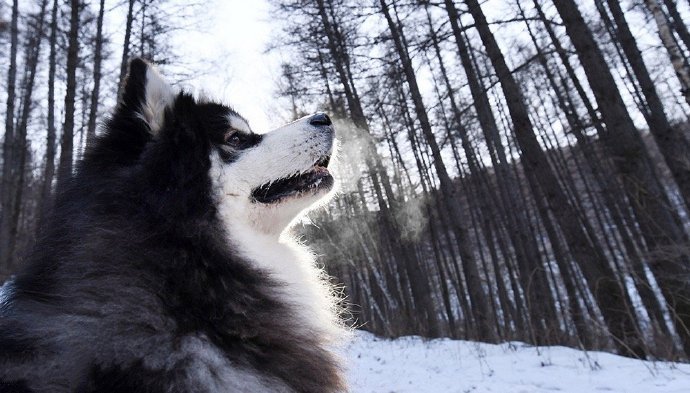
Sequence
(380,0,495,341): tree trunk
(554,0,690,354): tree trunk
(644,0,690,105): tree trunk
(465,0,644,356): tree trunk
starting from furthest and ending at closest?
1. (380,0,495,341): tree trunk
2. (465,0,644,356): tree trunk
3. (644,0,690,105): tree trunk
4. (554,0,690,354): tree trunk

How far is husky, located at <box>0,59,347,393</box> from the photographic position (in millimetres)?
1610

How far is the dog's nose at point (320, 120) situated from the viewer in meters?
2.81

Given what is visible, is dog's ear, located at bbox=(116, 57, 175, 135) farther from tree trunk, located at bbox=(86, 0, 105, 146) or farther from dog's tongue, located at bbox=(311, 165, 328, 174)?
tree trunk, located at bbox=(86, 0, 105, 146)

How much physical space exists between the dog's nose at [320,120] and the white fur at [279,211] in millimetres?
60

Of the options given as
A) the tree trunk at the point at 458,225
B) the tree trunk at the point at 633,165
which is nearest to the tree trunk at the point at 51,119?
the tree trunk at the point at 458,225

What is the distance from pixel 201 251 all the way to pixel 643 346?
6.76m

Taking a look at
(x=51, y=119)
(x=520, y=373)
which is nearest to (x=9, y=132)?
(x=51, y=119)

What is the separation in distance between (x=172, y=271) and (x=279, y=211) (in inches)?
32.0

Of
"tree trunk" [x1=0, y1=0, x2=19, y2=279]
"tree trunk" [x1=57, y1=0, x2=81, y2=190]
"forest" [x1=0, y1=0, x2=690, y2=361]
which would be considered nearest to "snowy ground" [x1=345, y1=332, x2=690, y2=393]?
"forest" [x1=0, y1=0, x2=690, y2=361]

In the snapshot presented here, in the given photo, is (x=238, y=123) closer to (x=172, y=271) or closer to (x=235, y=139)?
(x=235, y=139)

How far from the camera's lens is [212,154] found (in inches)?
91.2

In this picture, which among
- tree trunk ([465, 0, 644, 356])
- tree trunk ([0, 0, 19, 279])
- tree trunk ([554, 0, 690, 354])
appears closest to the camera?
tree trunk ([554, 0, 690, 354])

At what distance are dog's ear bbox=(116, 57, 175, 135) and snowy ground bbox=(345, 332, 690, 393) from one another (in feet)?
6.36

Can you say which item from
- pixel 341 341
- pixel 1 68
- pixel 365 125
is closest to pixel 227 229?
pixel 341 341
